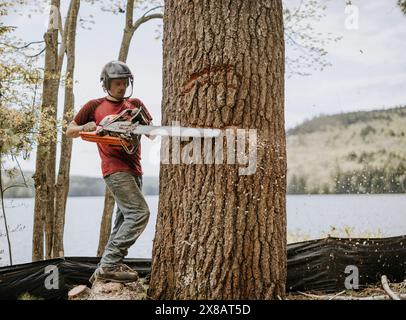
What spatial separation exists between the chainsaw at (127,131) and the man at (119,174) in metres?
0.08

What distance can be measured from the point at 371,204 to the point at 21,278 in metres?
3.20

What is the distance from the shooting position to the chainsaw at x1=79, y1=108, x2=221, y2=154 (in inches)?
83.0

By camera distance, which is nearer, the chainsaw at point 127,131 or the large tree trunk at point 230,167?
the large tree trunk at point 230,167

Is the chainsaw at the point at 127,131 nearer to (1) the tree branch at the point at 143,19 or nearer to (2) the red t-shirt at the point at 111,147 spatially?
(2) the red t-shirt at the point at 111,147

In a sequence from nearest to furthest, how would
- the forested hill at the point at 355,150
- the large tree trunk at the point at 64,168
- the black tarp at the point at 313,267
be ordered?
the black tarp at the point at 313,267
the forested hill at the point at 355,150
the large tree trunk at the point at 64,168

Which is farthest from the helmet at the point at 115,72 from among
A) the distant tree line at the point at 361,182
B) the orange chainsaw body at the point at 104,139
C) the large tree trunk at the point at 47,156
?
the large tree trunk at the point at 47,156

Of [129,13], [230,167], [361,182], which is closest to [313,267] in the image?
[361,182]

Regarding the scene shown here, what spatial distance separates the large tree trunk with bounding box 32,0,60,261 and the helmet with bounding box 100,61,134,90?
238cm

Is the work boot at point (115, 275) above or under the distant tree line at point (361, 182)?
under

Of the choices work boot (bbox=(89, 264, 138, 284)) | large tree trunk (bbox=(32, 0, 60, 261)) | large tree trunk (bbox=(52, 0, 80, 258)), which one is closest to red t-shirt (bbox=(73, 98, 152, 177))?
work boot (bbox=(89, 264, 138, 284))

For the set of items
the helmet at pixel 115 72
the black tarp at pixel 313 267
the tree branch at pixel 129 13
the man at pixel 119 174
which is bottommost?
the black tarp at pixel 313 267

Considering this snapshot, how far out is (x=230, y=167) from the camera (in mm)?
1969

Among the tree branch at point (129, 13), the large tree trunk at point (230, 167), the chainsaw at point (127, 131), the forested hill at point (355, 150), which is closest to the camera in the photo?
the large tree trunk at point (230, 167)

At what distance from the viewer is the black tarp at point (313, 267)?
2.69 meters
